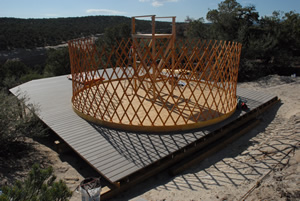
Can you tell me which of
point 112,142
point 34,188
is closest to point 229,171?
point 112,142

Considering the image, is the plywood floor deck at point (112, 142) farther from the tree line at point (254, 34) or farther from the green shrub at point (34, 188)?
the tree line at point (254, 34)

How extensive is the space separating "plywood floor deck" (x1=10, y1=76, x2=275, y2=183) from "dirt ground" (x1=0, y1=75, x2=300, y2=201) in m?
0.31

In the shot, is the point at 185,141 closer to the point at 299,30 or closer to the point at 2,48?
the point at 299,30

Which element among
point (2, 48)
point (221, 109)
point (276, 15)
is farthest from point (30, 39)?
point (221, 109)

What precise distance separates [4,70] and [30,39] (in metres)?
8.71

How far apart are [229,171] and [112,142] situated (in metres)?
1.67

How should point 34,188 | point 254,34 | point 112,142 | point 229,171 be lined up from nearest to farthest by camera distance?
point 34,188 < point 229,171 < point 112,142 < point 254,34

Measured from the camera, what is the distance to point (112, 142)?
140 inches

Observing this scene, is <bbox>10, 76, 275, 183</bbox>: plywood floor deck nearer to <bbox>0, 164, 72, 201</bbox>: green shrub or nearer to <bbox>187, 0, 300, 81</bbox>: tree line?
<bbox>0, 164, 72, 201</bbox>: green shrub

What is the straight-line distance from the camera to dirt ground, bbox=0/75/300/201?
2.62m

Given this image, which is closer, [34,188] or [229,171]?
[34,188]

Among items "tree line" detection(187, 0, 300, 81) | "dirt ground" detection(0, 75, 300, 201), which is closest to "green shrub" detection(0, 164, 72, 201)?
"dirt ground" detection(0, 75, 300, 201)

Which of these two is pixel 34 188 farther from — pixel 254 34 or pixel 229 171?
pixel 254 34

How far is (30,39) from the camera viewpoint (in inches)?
741
